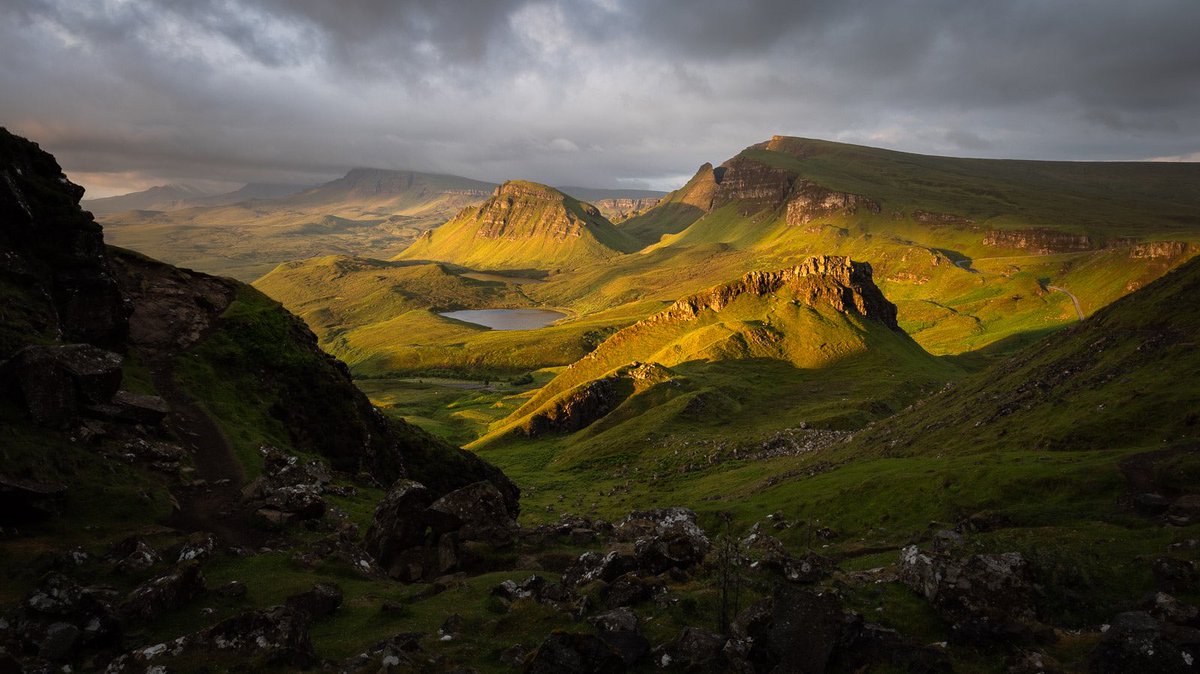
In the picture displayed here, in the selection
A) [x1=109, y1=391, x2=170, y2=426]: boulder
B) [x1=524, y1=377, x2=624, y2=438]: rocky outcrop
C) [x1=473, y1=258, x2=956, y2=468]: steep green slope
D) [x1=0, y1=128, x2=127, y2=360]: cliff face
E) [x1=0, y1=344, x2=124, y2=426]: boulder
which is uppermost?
[x1=0, y1=128, x2=127, y2=360]: cliff face

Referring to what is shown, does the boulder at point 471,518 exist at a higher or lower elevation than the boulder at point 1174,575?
lower

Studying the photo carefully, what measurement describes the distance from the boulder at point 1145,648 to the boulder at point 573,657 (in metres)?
15.8

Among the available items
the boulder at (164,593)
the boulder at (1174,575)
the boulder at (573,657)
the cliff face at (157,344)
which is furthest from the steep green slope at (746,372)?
the boulder at (164,593)

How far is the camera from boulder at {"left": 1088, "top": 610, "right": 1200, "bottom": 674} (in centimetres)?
1802

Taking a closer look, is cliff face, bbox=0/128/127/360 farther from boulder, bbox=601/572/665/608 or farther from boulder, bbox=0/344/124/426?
boulder, bbox=601/572/665/608

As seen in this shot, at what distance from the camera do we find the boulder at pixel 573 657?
69.3ft

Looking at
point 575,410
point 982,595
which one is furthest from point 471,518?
point 575,410

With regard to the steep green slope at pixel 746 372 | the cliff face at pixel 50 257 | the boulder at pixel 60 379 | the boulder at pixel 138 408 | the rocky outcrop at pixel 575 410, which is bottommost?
the rocky outcrop at pixel 575 410

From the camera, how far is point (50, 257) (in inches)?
1809

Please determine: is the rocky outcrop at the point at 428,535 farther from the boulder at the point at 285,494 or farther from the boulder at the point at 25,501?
the boulder at the point at 25,501

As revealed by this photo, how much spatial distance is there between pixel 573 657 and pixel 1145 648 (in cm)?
1830

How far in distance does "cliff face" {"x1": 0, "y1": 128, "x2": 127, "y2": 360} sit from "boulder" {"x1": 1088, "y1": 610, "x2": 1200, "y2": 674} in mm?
59337

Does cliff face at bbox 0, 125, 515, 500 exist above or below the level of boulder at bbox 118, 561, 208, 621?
above

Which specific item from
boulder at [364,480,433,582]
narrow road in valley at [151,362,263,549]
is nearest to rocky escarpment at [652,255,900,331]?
boulder at [364,480,433,582]
